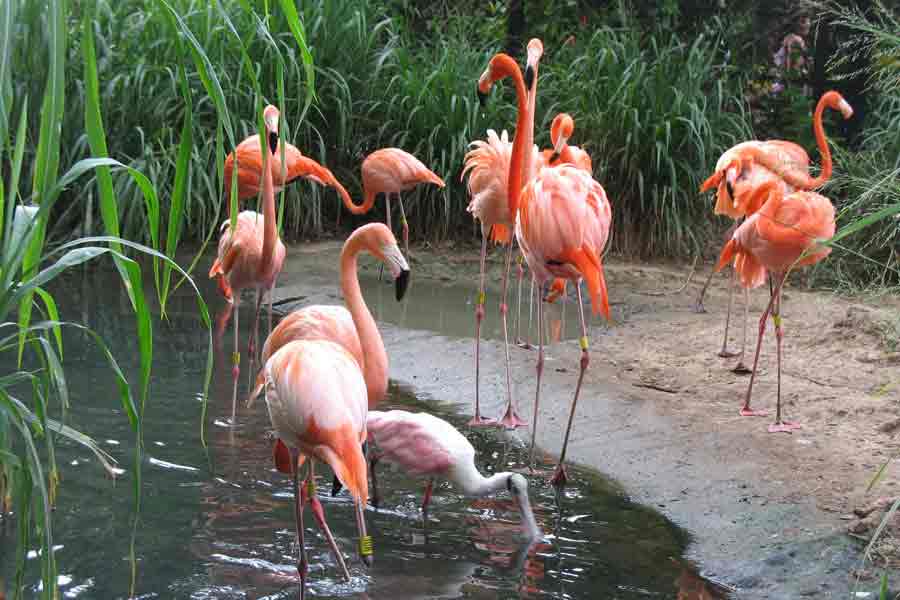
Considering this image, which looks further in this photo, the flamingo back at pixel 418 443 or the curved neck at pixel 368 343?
the flamingo back at pixel 418 443

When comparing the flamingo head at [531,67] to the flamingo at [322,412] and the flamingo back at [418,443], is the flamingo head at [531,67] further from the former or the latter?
the flamingo at [322,412]

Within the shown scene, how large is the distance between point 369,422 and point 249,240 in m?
1.44

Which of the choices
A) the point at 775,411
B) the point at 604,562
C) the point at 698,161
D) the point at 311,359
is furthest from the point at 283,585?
the point at 698,161

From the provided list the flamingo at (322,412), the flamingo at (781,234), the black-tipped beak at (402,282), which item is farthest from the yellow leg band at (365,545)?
the flamingo at (781,234)

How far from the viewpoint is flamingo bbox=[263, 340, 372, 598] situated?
3.09 m

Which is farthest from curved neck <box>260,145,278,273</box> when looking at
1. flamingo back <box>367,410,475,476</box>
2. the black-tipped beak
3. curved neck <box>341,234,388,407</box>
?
the black-tipped beak

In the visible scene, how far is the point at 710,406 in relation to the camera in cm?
496

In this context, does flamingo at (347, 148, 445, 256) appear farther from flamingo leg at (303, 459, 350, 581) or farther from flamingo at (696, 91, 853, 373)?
flamingo leg at (303, 459, 350, 581)

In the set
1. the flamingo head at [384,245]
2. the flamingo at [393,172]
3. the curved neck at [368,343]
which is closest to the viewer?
the flamingo head at [384,245]

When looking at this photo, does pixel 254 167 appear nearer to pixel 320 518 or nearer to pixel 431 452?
pixel 431 452

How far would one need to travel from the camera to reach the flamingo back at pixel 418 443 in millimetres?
3852

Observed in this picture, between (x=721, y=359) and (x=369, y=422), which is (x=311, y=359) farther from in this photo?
(x=721, y=359)

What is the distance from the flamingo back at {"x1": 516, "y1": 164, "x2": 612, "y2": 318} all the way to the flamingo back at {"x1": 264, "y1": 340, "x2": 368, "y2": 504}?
4.08ft

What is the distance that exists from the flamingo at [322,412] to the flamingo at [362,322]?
241 millimetres
